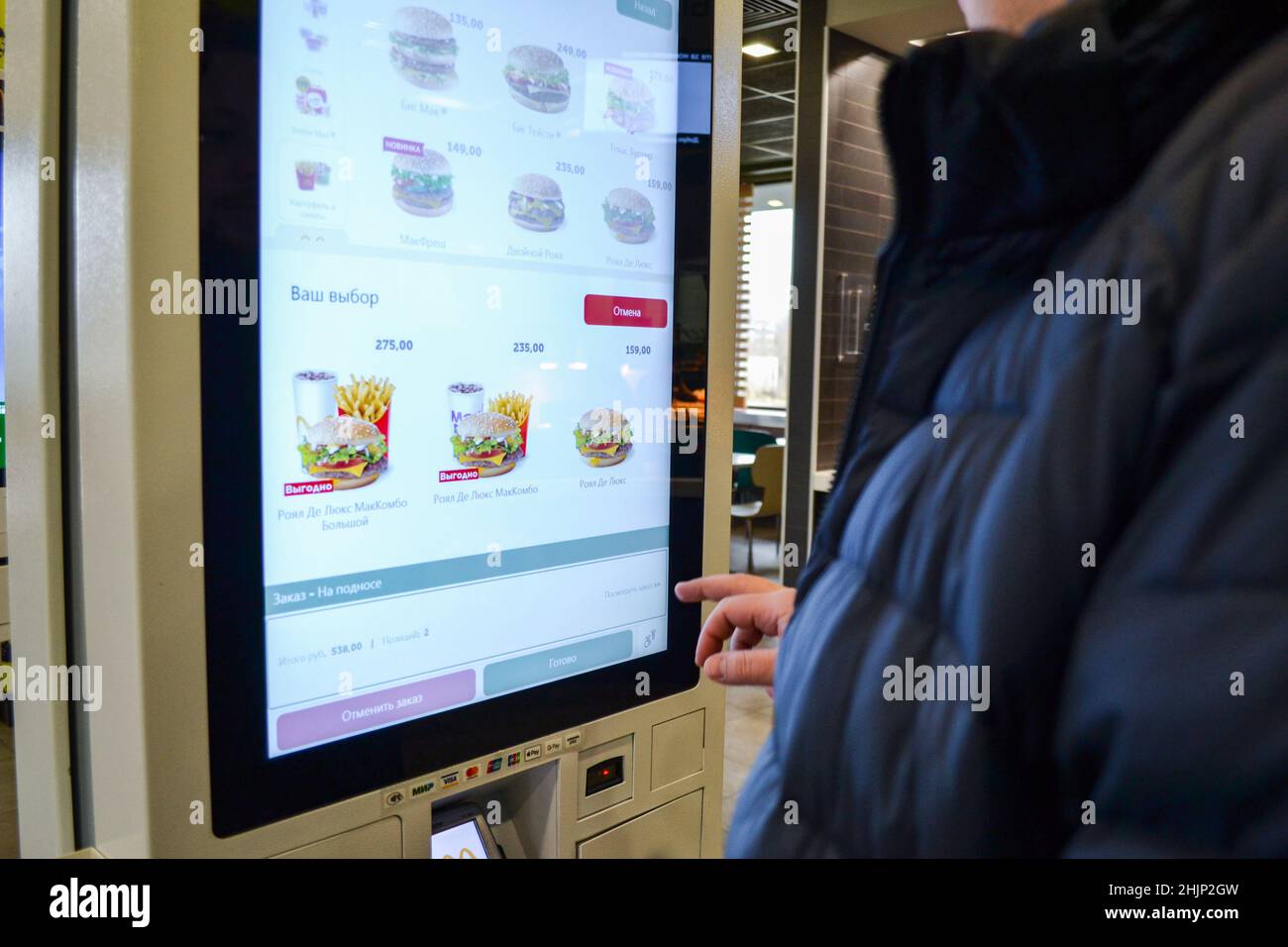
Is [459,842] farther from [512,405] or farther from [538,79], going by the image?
[538,79]

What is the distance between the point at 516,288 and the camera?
935 mm

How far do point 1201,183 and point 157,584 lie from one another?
758 mm

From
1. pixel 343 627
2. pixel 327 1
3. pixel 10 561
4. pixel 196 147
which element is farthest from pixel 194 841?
pixel 327 1

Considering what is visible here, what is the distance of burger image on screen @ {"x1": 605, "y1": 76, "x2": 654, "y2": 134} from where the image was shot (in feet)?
3.39

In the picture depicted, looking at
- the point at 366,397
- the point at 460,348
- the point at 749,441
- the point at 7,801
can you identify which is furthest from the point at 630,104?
the point at 749,441

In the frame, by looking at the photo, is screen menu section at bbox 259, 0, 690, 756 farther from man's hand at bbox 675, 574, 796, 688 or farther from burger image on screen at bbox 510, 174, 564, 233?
man's hand at bbox 675, 574, 796, 688

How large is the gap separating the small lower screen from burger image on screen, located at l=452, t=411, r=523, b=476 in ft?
1.32

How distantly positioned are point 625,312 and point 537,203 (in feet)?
0.54

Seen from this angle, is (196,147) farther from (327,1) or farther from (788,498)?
(788,498)

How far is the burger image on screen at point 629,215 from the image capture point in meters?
1.04

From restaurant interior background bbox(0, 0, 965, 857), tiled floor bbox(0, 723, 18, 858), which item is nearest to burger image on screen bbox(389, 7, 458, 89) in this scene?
tiled floor bbox(0, 723, 18, 858)

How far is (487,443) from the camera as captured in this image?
0.93 m

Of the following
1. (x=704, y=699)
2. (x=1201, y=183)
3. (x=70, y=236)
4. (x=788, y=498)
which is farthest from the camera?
(x=788, y=498)
